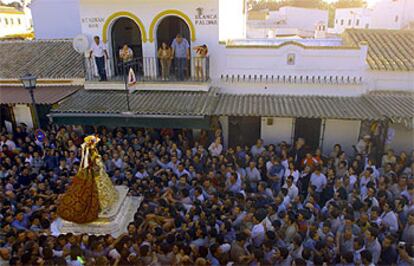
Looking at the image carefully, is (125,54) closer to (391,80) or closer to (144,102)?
(144,102)

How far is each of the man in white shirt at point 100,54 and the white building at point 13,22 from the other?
37.4 metres

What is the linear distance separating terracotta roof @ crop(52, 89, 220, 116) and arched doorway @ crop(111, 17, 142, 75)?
53.0 inches

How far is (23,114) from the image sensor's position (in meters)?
13.7

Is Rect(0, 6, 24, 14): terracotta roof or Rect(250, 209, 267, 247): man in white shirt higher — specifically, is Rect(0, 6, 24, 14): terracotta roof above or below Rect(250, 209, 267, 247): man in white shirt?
above

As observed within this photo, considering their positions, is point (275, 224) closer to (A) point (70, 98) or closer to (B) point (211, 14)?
(B) point (211, 14)

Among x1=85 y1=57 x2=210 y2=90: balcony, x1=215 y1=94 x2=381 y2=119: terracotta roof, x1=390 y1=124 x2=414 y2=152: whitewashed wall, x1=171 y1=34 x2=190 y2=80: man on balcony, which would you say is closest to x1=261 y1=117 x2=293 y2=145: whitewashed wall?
x1=215 y1=94 x2=381 y2=119: terracotta roof

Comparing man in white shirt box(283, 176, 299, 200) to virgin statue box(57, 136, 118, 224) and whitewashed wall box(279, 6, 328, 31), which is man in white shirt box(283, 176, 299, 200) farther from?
whitewashed wall box(279, 6, 328, 31)

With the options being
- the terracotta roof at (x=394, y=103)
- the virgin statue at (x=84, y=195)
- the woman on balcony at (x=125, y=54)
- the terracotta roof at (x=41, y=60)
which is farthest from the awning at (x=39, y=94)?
the terracotta roof at (x=394, y=103)

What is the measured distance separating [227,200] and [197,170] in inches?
87.7

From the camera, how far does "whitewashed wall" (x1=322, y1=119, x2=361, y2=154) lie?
38.7ft

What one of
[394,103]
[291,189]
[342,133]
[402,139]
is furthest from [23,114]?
[402,139]

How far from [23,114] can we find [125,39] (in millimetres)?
5008

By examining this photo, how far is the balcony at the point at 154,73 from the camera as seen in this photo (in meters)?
12.0

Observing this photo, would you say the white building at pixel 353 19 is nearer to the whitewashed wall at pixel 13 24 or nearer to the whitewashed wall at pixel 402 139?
the whitewashed wall at pixel 402 139
